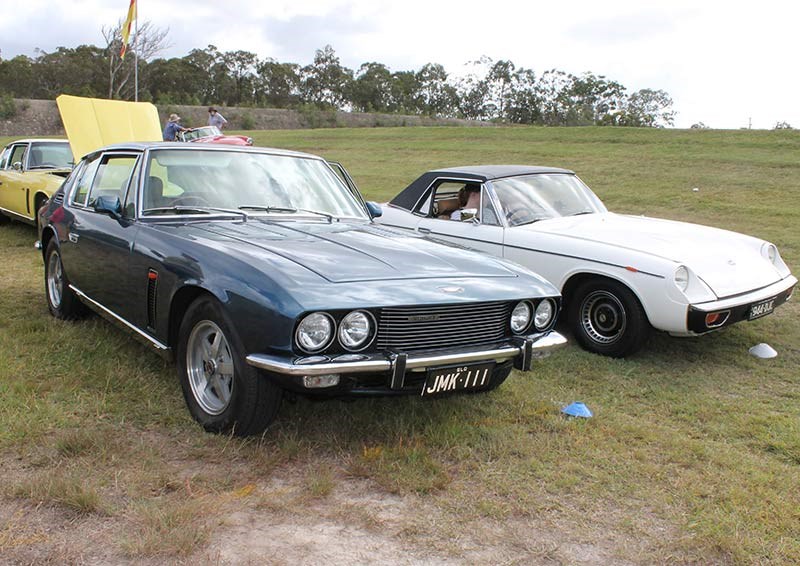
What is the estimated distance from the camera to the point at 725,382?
4824 mm

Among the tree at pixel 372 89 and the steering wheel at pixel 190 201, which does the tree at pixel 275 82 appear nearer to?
the tree at pixel 372 89

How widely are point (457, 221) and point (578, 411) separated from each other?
9.07ft

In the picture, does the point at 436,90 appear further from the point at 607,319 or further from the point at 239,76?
the point at 607,319

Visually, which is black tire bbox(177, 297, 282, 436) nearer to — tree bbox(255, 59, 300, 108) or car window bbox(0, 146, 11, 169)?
car window bbox(0, 146, 11, 169)

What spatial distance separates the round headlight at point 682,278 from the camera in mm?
4895

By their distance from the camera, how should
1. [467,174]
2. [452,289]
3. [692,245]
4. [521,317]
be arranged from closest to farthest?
1. [452,289]
2. [521,317]
3. [692,245]
4. [467,174]

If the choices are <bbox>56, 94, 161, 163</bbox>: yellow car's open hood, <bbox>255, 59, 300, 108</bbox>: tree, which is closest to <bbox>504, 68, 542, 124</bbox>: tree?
<bbox>255, 59, 300, 108</bbox>: tree

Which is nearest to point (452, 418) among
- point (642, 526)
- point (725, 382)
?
point (642, 526)

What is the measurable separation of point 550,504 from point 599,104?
294ft

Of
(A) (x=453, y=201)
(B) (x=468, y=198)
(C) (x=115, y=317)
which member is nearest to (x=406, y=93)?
(A) (x=453, y=201)

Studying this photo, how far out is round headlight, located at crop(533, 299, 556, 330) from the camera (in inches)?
151

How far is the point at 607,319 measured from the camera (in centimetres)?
538

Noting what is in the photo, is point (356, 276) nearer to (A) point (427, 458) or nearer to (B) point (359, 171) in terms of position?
(A) point (427, 458)

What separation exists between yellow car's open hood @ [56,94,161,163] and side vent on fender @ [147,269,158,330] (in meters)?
6.51
